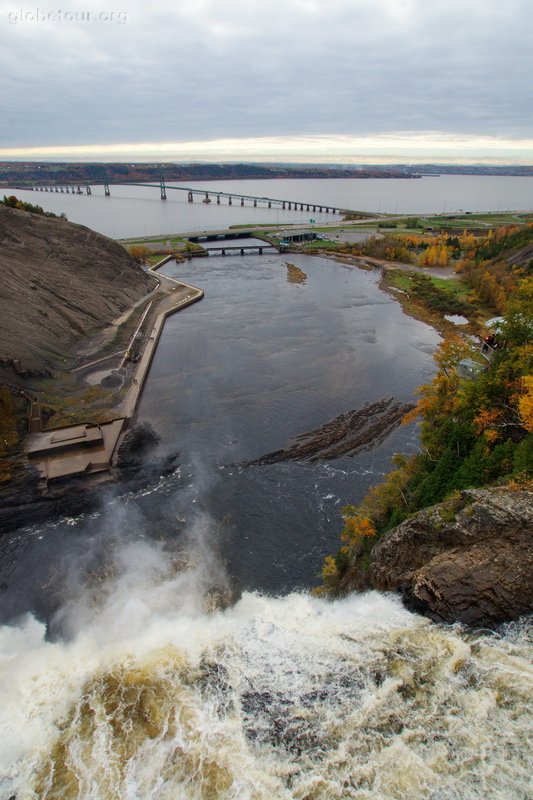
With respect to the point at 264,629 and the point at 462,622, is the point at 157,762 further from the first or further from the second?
A: the point at 462,622

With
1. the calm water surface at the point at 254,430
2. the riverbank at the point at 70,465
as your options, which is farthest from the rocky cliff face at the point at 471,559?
the riverbank at the point at 70,465

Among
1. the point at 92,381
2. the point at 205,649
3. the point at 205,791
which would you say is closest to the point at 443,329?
the point at 92,381

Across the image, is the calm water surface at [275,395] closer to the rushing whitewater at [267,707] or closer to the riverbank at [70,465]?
the riverbank at [70,465]

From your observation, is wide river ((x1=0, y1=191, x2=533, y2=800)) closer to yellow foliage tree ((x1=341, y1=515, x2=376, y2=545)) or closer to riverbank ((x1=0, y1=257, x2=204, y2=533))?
riverbank ((x1=0, y1=257, x2=204, y2=533))

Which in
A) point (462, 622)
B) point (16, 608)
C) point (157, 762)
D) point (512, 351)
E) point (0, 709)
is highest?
point (512, 351)

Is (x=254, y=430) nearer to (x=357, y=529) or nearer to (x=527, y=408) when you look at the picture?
(x=357, y=529)

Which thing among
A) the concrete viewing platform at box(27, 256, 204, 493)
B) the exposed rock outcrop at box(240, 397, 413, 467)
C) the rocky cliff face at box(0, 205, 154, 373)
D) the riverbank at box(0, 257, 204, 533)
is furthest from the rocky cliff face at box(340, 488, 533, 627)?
the rocky cliff face at box(0, 205, 154, 373)

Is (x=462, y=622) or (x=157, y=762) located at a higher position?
(x=462, y=622)
